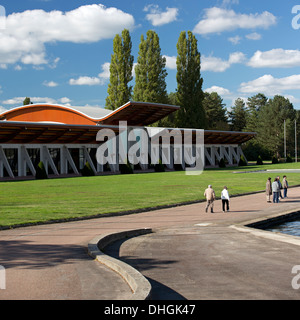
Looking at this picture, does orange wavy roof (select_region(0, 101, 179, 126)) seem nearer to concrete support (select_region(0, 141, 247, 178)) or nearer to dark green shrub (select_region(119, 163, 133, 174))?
concrete support (select_region(0, 141, 247, 178))

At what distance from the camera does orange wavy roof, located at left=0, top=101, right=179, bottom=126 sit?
52625 millimetres

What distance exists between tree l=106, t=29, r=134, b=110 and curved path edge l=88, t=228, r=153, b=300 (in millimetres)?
59699

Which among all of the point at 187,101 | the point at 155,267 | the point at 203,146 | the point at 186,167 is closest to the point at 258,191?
the point at 155,267

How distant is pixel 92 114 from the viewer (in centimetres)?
5816

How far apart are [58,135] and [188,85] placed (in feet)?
107

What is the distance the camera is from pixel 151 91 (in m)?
73.0

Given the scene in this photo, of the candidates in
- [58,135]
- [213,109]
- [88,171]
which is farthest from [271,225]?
[213,109]

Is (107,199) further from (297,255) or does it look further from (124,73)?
(124,73)

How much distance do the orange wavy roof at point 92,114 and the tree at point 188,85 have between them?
14.9 meters

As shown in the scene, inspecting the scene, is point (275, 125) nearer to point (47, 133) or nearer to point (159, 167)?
point (159, 167)

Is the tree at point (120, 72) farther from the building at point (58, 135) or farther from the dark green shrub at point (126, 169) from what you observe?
the dark green shrub at point (126, 169)

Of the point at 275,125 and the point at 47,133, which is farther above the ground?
the point at 275,125

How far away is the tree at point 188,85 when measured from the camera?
240 ft

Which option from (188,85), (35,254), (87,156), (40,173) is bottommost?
(35,254)
